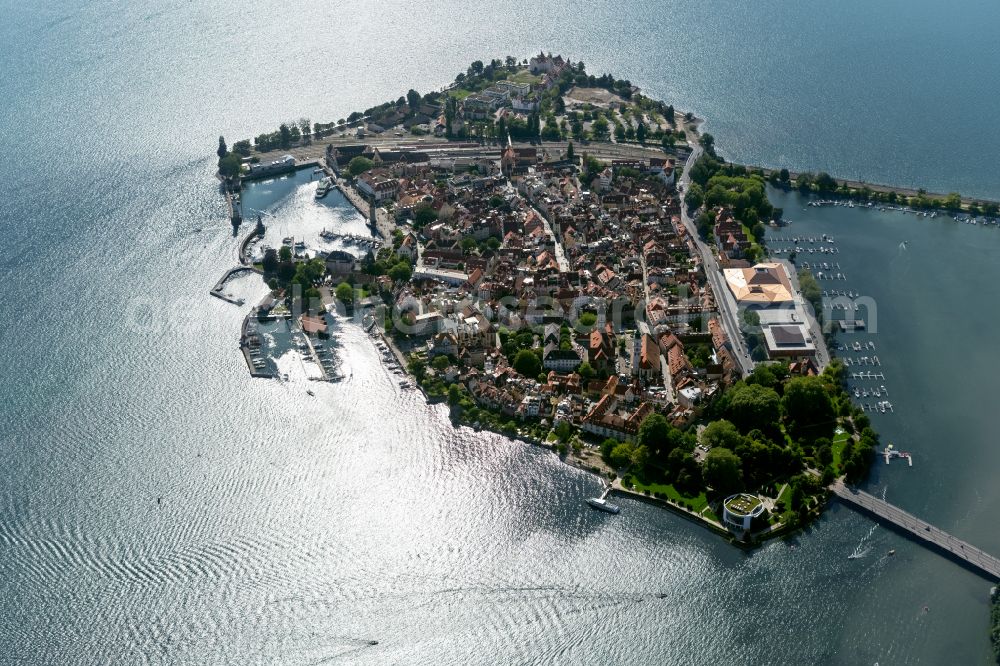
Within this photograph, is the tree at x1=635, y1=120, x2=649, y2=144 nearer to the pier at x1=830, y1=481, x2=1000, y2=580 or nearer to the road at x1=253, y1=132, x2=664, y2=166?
the road at x1=253, y1=132, x2=664, y2=166

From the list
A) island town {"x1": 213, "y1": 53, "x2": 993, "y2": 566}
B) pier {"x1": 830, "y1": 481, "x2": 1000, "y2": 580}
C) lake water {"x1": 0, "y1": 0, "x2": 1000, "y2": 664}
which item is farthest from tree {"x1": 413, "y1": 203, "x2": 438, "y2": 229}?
pier {"x1": 830, "y1": 481, "x2": 1000, "y2": 580}

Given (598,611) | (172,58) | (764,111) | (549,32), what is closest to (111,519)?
(598,611)

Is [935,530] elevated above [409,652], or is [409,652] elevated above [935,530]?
[935,530]

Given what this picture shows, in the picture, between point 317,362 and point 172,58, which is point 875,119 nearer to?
point 317,362

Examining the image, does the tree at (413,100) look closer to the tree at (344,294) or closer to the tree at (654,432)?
the tree at (344,294)

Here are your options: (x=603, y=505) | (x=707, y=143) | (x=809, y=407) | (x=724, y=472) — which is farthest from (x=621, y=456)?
(x=707, y=143)

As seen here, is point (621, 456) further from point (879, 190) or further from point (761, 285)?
point (879, 190)

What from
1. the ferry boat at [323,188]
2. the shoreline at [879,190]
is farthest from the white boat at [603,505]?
the ferry boat at [323,188]
